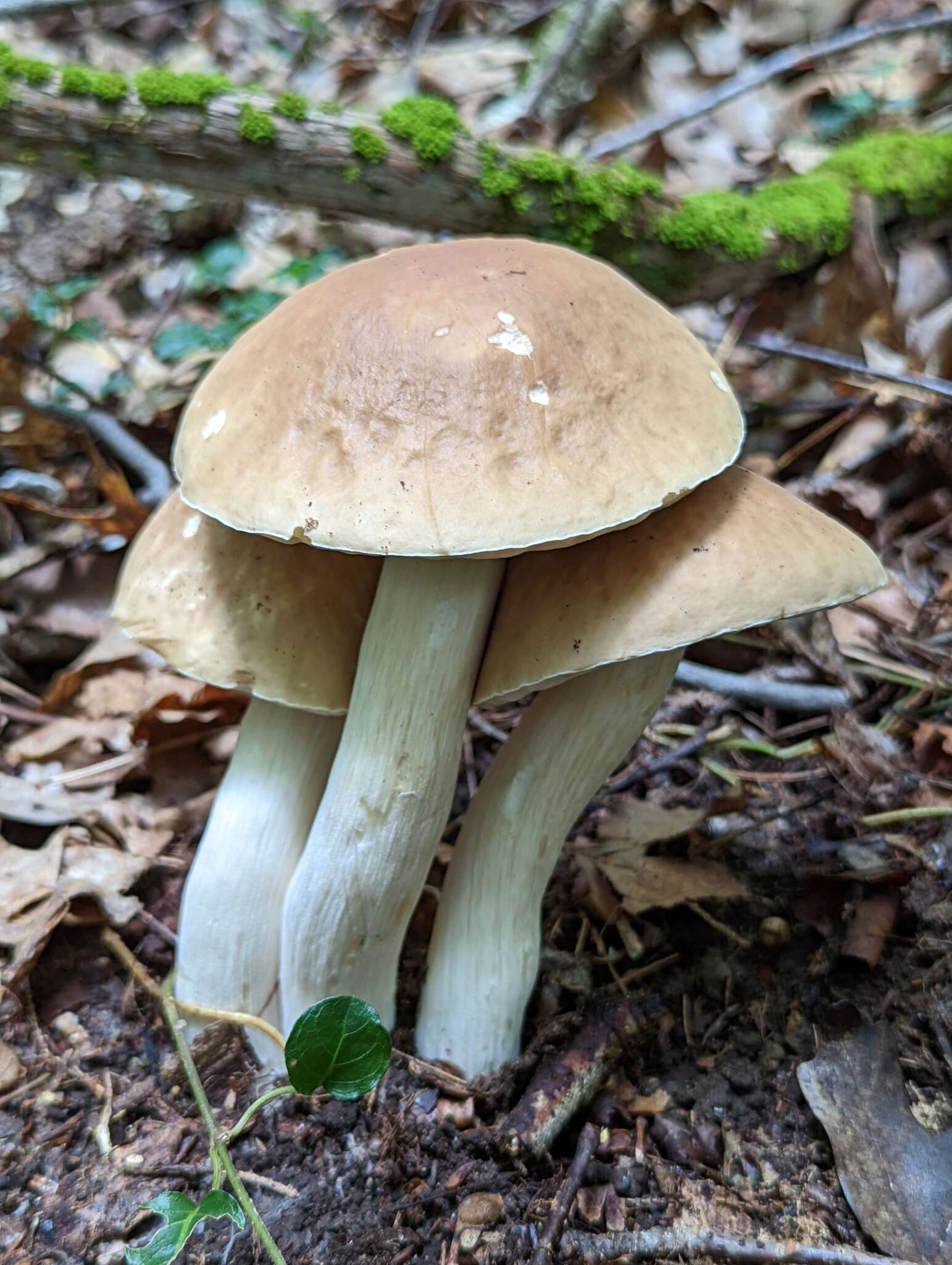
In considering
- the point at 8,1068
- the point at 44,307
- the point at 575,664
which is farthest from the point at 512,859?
the point at 44,307

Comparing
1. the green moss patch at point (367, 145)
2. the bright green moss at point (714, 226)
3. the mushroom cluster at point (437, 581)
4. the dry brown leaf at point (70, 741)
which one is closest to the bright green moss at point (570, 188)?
the bright green moss at point (714, 226)

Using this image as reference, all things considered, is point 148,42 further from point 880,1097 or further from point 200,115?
point 880,1097

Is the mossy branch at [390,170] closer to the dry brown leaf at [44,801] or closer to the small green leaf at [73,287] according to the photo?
the small green leaf at [73,287]

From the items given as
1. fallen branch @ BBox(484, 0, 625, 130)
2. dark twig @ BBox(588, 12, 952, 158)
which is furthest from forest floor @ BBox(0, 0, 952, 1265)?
fallen branch @ BBox(484, 0, 625, 130)

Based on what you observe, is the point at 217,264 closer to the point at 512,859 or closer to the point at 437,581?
the point at 437,581

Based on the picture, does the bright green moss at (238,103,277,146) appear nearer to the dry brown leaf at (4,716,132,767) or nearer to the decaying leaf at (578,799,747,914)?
the dry brown leaf at (4,716,132,767)
